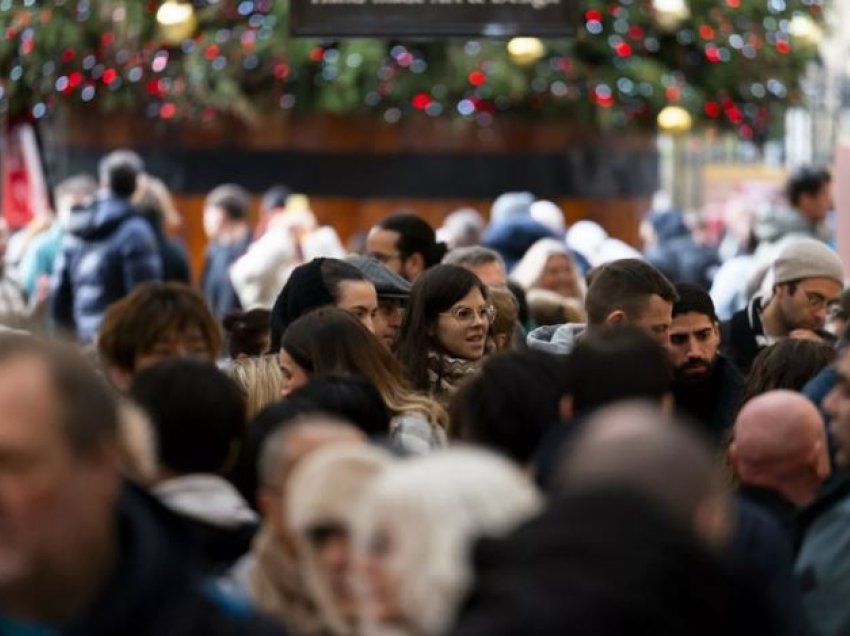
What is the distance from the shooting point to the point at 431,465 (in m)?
4.91

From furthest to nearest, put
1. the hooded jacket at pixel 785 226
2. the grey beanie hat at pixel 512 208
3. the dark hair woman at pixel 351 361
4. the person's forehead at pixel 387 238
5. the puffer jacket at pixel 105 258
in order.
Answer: the grey beanie hat at pixel 512 208 → the hooded jacket at pixel 785 226 → the puffer jacket at pixel 105 258 → the person's forehead at pixel 387 238 → the dark hair woman at pixel 351 361

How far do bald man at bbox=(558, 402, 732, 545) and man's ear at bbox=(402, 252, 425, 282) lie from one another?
9108mm

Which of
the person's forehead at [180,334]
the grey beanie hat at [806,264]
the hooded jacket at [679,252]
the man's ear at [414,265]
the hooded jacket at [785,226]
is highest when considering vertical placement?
the person's forehead at [180,334]

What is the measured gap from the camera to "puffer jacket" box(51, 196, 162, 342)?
57.4ft

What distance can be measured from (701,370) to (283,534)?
498 cm

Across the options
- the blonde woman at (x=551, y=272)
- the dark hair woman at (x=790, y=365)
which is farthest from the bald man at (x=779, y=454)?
the blonde woman at (x=551, y=272)

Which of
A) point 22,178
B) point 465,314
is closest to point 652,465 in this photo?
point 465,314

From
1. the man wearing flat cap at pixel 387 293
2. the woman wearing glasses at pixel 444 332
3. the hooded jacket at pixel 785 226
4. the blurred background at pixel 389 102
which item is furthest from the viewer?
the blurred background at pixel 389 102

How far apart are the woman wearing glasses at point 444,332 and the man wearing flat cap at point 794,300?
6.68 feet

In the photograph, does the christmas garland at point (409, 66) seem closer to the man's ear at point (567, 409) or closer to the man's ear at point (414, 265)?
the man's ear at point (414, 265)

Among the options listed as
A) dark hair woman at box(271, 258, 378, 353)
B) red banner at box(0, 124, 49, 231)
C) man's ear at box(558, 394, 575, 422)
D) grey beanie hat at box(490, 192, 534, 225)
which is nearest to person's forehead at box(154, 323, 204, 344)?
dark hair woman at box(271, 258, 378, 353)

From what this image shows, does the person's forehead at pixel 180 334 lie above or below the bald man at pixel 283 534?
below

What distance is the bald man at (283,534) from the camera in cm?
592

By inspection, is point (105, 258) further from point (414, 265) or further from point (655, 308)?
point (655, 308)
